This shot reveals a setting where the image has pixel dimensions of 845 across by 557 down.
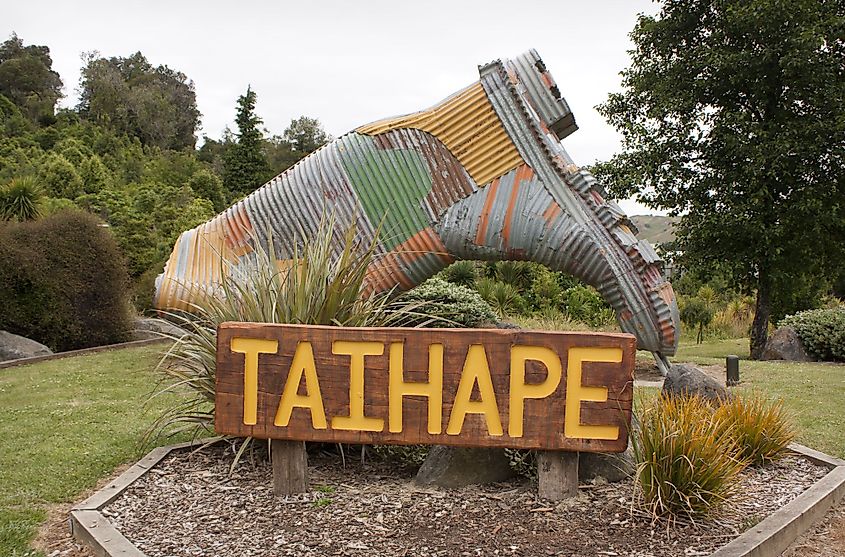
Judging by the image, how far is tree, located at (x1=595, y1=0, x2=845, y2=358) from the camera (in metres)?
11.4

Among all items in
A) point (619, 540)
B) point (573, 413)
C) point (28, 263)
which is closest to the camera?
point (619, 540)

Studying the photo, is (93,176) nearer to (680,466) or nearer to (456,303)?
(456,303)

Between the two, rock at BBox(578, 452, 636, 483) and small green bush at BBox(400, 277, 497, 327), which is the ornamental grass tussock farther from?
small green bush at BBox(400, 277, 497, 327)

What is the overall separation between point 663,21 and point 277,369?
1136cm

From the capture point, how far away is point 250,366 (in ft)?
12.0

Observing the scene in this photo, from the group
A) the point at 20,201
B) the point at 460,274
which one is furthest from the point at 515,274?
the point at 20,201

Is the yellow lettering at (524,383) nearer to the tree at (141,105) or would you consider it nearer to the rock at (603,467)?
the rock at (603,467)

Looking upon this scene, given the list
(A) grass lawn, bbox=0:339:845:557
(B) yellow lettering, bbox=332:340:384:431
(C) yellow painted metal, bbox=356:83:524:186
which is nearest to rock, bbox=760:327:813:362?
(A) grass lawn, bbox=0:339:845:557

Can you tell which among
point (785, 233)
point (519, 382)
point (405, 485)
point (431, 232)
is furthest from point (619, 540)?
point (785, 233)

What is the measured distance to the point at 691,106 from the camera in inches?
489

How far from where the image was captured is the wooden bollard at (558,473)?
12.0 feet

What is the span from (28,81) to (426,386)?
4221cm

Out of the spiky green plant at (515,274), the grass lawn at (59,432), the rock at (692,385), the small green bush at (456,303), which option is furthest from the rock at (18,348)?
the spiky green plant at (515,274)

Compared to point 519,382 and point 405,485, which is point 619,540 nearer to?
point 519,382
